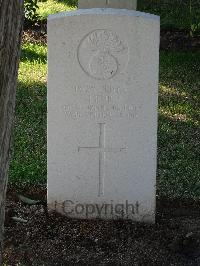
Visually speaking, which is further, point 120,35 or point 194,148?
point 194,148

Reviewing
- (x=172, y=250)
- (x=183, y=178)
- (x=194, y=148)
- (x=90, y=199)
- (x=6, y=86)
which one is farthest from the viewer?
(x=194, y=148)

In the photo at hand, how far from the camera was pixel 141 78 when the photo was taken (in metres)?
4.79

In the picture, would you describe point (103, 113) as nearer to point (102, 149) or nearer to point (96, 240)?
point (102, 149)

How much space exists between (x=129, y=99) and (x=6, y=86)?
6.00 ft

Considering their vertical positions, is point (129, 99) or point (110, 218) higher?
point (129, 99)

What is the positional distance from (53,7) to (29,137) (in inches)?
319

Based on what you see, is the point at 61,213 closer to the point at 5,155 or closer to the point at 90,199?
the point at 90,199

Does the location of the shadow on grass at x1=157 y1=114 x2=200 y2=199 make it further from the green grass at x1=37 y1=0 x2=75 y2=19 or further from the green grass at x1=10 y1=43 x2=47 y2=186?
the green grass at x1=37 y1=0 x2=75 y2=19

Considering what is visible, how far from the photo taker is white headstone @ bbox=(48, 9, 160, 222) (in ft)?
15.5

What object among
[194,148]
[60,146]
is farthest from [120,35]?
[194,148]

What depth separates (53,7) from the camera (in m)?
14.8

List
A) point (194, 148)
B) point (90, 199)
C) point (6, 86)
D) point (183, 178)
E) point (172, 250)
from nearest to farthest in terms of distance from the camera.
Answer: point (6, 86) → point (172, 250) → point (90, 199) → point (183, 178) → point (194, 148)

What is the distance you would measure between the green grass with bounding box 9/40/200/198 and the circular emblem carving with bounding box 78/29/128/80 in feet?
4.70

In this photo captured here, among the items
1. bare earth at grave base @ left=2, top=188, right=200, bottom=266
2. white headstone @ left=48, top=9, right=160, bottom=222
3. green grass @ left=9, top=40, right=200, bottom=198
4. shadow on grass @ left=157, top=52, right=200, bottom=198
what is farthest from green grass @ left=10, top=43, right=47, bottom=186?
shadow on grass @ left=157, top=52, right=200, bottom=198
